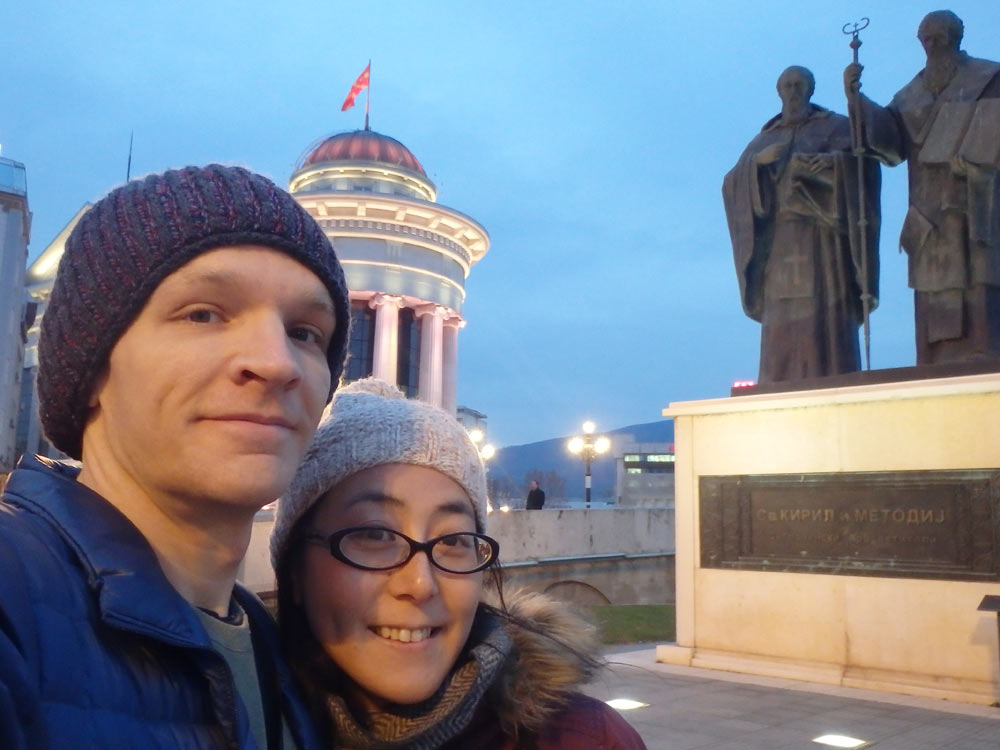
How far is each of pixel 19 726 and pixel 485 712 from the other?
108 cm

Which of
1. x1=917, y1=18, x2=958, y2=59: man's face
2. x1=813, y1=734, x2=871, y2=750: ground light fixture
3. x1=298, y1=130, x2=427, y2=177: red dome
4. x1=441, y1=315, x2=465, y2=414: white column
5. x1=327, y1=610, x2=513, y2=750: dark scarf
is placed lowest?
x1=813, y1=734, x2=871, y2=750: ground light fixture

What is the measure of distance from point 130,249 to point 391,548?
31.0 inches

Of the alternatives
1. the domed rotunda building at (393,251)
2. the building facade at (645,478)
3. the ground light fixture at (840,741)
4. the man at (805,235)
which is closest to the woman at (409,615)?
the ground light fixture at (840,741)

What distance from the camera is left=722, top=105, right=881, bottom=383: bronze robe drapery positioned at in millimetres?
8852

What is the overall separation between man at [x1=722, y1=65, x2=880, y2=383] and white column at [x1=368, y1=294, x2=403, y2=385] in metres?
29.5

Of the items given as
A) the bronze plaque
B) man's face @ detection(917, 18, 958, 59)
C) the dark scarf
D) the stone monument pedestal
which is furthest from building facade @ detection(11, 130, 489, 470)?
the dark scarf

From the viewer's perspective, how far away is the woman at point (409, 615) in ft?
5.73

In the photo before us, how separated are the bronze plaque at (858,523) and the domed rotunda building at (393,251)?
30095 mm

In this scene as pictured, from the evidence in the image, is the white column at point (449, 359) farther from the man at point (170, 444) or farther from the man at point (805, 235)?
the man at point (170, 444)

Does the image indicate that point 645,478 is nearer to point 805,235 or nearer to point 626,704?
point 805,235

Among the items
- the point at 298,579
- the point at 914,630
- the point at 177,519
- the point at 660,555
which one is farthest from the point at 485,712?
the point at 660,555

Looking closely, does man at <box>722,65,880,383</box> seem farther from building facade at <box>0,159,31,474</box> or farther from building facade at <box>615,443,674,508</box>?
building facade at <box>615,443,674,508</box>

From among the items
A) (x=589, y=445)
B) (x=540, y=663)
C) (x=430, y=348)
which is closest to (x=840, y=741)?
(x=540, y=663)

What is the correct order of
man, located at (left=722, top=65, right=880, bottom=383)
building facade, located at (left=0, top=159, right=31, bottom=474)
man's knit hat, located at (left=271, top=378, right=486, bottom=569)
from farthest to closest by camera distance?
building facade, located at (left=0, top=159, right=31, bottom=474) < man, located at (left=722, top=65, right=880, bottom=383) < man's knit hat, located at (left=271, top=378, right=486, bottom=569)
